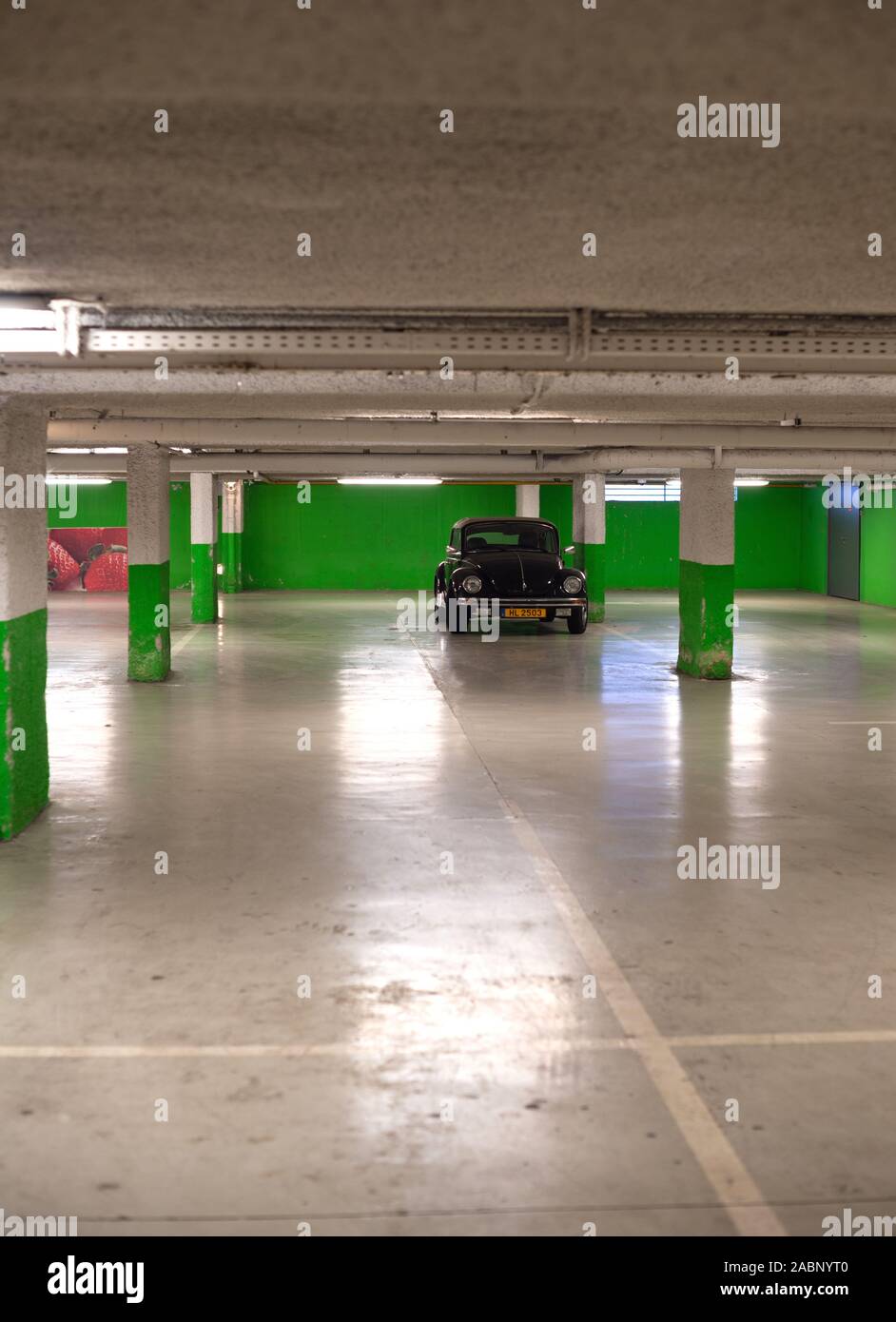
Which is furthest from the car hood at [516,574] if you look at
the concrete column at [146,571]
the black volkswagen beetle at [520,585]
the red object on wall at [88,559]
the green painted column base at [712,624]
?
the red object on wall at [88,559]

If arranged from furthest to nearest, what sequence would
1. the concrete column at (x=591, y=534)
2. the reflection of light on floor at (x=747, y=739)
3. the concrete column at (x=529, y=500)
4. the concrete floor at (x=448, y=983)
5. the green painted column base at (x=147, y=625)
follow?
the concrete column at (x=529, y=500) < the concrete column at (x=591, y=534) < the green painted column base at (x=147, y=625) < the reflection of light on floor at (x=747, y=739) < the concrete floor at (x=448, y=983)

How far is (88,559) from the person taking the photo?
27.8m

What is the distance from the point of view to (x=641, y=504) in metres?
28.9

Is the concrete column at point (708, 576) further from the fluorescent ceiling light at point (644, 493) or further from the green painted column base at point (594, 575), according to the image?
the fluorescent ceiling light at point (644, 493)

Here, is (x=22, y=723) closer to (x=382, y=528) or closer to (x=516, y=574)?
(x=516, y=574)

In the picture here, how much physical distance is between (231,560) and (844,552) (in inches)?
504

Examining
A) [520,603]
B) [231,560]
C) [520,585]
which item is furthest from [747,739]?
[231,560]

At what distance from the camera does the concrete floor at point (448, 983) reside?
127 inches

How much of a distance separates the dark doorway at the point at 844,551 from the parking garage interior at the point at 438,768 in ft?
50.7

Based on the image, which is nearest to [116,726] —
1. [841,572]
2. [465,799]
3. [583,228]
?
[465,799]

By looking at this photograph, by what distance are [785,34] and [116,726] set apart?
881 cm

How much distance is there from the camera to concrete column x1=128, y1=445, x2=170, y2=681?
12883 mm

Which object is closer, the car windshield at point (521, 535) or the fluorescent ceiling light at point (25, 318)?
the fluorescent ceiling light at point (25, 318)

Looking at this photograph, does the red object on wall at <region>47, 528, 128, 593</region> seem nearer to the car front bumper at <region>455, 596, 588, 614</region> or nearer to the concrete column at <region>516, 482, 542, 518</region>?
the concrete column at <region>516, 482, 542, 518</region>
